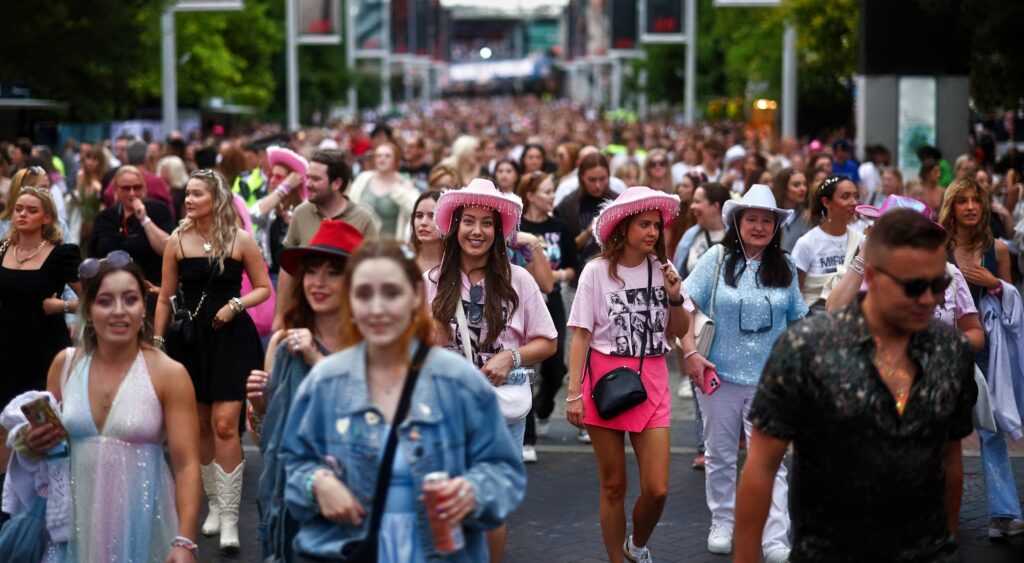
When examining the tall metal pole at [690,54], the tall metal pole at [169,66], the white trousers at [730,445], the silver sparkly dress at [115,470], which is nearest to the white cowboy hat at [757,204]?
the white trousers at [730,445]

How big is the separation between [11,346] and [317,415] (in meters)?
4.54

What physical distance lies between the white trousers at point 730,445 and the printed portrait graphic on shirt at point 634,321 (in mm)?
565

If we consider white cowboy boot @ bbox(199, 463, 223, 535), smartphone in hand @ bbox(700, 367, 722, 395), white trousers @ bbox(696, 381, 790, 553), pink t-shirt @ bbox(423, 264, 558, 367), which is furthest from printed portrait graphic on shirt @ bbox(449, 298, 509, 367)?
white cowboy boot @ bbox(199, 463, 223, 535)

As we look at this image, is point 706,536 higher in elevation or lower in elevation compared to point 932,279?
lower

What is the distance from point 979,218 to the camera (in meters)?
7.49

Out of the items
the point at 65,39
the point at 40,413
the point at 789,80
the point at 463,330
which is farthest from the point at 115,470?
the point at 789,80

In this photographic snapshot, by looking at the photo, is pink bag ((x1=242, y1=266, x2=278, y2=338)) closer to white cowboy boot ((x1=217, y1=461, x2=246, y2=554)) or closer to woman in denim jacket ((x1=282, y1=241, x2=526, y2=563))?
white cowboy boot ((x1=217, y1=461, x2=246, y2=554))

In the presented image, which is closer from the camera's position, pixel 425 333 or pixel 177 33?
pixel 425 333

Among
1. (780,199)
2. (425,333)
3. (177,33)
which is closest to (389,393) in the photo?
(425,333)

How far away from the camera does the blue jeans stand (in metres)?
7.53

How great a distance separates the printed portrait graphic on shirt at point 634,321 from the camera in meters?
6.63

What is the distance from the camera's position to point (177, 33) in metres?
39.4

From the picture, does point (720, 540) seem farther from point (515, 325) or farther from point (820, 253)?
point (820, 253)

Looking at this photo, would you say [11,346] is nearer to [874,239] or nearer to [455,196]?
[455,196]
